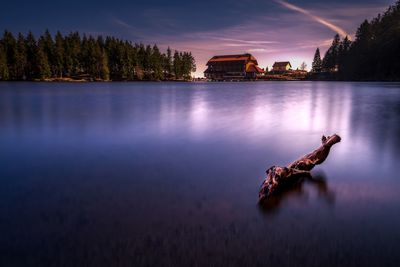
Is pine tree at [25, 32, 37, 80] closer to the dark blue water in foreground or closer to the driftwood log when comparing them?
the dark blue water in foreground

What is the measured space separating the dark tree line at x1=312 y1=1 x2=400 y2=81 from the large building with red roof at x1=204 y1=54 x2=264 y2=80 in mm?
41764

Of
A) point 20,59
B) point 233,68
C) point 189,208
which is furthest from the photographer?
point 233,68

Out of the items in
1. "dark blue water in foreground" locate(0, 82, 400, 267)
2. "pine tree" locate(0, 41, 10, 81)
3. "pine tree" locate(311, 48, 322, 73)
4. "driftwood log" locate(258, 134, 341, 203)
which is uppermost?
"pine tree" locate(311, 48, 322, 73)

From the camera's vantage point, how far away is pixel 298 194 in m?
7.46

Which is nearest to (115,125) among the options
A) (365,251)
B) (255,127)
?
(255,127)

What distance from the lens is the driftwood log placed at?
7238 mm

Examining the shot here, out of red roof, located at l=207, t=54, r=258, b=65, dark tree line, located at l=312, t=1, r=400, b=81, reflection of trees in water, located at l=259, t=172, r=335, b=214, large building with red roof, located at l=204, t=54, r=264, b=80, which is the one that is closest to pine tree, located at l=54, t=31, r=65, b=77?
large building with red roof, located at l=204, t=54, r=264, b=80

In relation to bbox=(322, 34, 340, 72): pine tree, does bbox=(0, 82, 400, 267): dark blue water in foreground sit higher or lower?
lower

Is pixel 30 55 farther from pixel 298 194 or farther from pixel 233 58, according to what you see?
pixel 298 194

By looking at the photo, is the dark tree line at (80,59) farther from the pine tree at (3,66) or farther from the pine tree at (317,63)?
the pine tree at (317,63)

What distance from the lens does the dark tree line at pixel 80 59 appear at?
121m

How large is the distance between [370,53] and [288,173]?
453ft

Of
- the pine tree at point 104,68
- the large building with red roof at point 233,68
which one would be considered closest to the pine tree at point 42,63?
the pine tree at point 104,68

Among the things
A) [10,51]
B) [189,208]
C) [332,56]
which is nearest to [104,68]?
[10,51]
